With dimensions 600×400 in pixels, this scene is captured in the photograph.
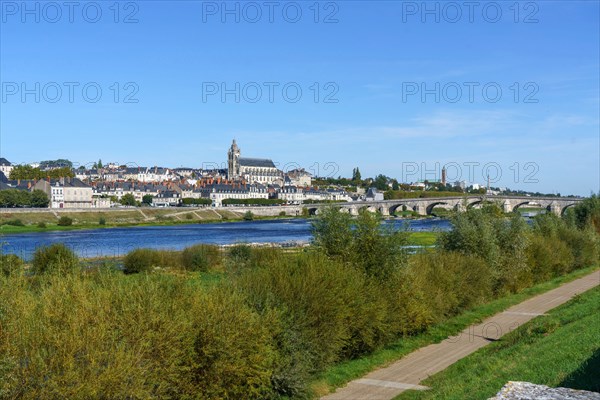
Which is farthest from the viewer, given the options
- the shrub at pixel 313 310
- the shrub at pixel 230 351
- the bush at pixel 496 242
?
the bush at pixel 496 242

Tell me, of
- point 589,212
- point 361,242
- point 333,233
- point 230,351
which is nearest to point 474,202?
point 589,212

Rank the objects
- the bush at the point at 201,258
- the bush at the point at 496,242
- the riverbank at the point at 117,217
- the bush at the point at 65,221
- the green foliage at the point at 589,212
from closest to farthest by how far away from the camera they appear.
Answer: the bush at the point at 496,242
the bush at the point at 201,258
the green foliage at the point at 589,212
the riverbank at the point at 117,217
the bush at the point at 65,221

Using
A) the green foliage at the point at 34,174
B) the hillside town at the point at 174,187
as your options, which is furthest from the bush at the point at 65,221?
the green foliage at the point at 34,174

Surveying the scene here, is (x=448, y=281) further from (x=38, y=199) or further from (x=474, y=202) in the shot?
(x=38, y=199)

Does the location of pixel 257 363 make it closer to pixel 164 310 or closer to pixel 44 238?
pixel 164 310

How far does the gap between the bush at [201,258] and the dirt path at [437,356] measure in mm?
18237

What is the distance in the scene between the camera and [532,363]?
1470 cm

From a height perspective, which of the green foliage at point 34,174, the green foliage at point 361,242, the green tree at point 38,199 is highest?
the green foliage at point 34,174

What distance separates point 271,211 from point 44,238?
54699 mm

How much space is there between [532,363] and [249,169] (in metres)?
171

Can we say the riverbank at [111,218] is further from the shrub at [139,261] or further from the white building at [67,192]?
the shrub at [139,261]

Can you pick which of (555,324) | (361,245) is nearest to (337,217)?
(361,245)

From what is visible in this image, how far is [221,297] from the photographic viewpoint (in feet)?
42.3

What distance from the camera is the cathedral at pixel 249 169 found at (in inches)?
7151
